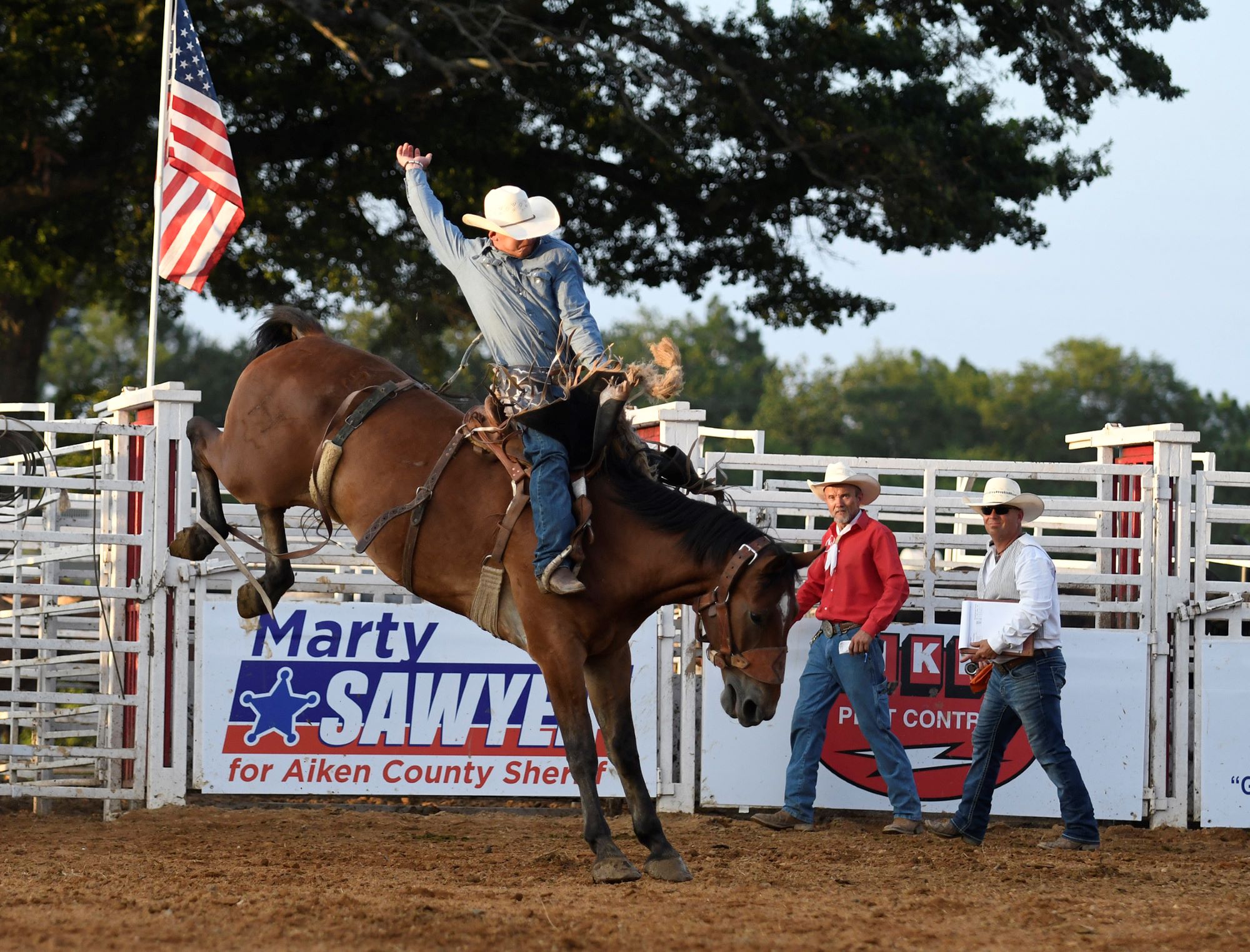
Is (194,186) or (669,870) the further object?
(194,186)

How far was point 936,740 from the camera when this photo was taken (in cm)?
893

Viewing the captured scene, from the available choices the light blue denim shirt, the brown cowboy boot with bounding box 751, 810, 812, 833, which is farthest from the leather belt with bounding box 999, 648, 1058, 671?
the light blue denim shirt

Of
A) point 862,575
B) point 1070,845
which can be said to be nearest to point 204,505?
point 862,575

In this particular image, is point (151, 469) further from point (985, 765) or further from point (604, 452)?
point (985, 765)

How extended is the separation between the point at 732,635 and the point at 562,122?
481 inches

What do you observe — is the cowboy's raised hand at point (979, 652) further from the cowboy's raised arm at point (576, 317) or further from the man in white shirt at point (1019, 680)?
the cowboy's raised arm at point (576, 317)

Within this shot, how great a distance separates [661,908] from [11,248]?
43.8 ft

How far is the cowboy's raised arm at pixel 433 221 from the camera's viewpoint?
644 centimetres

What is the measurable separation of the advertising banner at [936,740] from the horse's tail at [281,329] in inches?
Answer: 129

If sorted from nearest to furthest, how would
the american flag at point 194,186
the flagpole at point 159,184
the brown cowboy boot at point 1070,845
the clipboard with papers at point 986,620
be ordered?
the clipboard with papers at point 986,620
the brown cowboy boot at point 1070,845
the flagpole at point 159,184
the american flag at point 194,186

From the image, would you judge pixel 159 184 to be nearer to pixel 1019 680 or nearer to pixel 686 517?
pixel 686 517

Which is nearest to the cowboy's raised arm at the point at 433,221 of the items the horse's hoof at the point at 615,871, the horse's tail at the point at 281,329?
the horse's tail at the point at 281,329

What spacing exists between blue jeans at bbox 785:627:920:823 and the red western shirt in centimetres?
14

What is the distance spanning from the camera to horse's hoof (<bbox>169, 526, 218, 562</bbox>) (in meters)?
6.91
